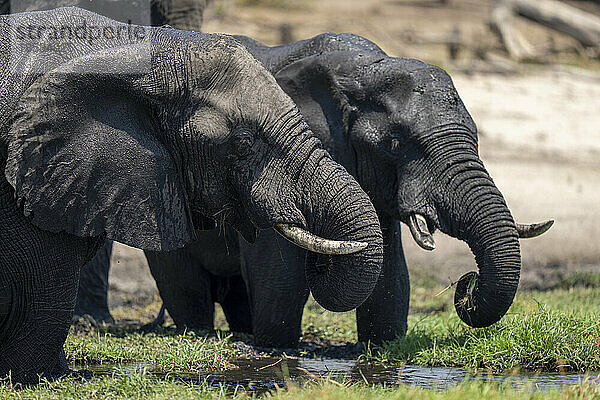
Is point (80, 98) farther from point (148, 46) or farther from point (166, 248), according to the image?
point (166, 248)

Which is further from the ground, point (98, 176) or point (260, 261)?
point (98, 176)

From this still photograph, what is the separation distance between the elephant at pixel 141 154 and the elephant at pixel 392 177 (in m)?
1.04

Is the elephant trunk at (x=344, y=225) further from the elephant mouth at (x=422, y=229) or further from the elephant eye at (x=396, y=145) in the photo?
the elephant eye at (x=396, y=145)

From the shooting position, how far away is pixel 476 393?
14.8 ft

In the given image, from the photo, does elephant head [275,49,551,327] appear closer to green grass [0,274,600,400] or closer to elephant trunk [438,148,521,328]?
elephant trunk [438,148,521,328]

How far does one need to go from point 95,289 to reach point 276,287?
7.03 feet

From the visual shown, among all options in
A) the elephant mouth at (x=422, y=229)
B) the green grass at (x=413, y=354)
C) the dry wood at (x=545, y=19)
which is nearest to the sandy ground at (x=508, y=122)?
the dry wood at (x=545, y=19)

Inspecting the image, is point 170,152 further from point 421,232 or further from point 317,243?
point 421,232

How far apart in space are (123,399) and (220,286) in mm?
3354

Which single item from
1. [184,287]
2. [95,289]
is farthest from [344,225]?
[95,289]

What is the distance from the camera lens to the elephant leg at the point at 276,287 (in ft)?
22.3

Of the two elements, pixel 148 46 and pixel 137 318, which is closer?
pixel 148 46

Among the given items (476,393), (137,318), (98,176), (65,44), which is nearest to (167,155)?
(98,176)

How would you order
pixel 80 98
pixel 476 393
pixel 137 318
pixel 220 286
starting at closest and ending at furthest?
pixel 476 393
pixel 80 98
pixel 220 286
pixel 137 318
